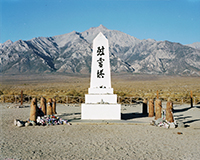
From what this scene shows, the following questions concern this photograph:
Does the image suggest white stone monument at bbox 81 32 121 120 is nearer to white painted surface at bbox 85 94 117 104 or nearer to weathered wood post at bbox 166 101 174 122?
white painted surface at bbox 85 94 117 104

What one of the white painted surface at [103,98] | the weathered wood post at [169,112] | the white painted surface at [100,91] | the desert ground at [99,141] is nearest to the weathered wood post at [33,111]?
the desert ground at [99,141]

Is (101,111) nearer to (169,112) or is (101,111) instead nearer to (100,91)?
(100,91)

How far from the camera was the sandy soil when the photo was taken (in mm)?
6801

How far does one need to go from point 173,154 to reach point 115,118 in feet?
17.8

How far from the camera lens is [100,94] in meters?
12.6

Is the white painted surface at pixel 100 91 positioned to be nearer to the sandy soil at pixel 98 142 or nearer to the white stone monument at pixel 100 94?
the white stone monument at pixel 100 94

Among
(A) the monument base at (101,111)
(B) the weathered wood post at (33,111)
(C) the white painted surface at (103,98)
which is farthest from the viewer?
(C) the white painted surface at (103,98)

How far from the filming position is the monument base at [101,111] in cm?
1209

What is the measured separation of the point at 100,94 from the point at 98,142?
15.1 ft

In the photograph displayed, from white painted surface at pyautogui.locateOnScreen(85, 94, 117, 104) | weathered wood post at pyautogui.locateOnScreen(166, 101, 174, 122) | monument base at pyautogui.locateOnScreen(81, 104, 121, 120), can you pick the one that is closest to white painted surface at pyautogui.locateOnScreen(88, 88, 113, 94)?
white painted surface at pyautogui.locateOnScreen(85, 94, 117, 104)

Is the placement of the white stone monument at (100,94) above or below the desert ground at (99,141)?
above

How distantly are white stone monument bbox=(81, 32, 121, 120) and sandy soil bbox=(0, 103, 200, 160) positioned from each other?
101 cm

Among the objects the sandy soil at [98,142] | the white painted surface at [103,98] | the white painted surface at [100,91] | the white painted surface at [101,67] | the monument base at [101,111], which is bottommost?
the sandy soil at [98,142]

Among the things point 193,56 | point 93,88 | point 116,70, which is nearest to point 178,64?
point 193,56
